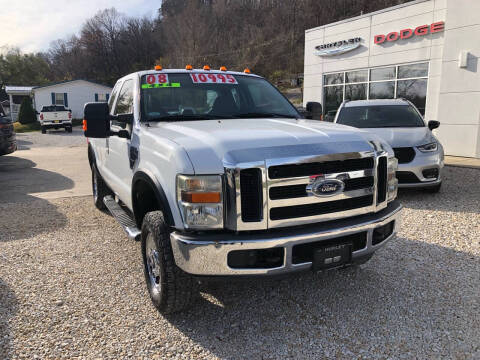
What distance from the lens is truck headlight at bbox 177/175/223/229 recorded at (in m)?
2.43

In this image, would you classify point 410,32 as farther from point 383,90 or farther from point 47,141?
point 47,141

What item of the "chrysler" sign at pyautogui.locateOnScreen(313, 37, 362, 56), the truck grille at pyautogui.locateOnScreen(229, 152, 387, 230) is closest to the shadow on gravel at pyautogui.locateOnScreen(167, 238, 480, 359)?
the truck grille at pyautogui.locateOnScreen(229, 152, 387, 230)

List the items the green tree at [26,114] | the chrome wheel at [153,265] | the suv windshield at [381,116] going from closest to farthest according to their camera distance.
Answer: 1. the chrome wheel at [153,265]
2. the suv windshield at [381,116]
3. the green tree at [26,114]

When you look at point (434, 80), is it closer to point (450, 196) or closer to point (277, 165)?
point (450, 196)

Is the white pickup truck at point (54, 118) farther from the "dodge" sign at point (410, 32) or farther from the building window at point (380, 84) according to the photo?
the "dodge" sign at point (410, 32)

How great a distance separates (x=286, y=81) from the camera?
3319 centimetres

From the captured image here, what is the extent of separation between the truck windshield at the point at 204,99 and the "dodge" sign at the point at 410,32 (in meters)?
11.2

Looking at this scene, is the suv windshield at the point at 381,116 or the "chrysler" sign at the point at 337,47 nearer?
the suv windshield at the point at 381,116

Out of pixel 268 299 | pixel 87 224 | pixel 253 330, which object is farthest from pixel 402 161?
pixel 87 224

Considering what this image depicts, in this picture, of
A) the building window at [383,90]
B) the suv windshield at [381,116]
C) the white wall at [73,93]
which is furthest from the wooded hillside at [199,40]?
the suv windshield at [381,116]

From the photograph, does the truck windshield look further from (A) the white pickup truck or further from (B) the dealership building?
(A) the white pickup truck

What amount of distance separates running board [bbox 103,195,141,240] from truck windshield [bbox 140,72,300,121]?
3.37ft

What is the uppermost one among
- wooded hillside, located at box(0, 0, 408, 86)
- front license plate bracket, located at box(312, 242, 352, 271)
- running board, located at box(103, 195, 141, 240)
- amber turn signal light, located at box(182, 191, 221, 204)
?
wooded hillside, located at box(0, 0, 408, 86)

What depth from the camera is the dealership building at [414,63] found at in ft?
37.8
